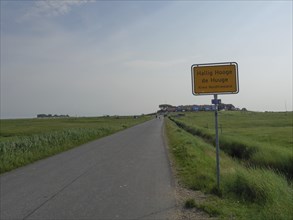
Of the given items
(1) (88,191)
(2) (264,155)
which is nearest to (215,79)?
(1) (88,191)

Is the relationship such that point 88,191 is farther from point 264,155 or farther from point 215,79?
point 264,155

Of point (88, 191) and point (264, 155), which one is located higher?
point (88, 191)

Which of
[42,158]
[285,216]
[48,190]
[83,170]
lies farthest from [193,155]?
[285,216]

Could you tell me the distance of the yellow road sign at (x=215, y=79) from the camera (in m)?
9.20

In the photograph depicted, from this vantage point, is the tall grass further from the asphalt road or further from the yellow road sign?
the yellow road sign

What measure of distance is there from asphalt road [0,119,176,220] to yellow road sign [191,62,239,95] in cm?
271

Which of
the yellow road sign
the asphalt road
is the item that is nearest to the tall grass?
the asphalt road

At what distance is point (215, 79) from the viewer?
30.5ft

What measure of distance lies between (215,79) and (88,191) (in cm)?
433

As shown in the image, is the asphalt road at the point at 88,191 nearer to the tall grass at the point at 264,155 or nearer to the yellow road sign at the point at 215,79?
the yellow road sign at the point at 215,79

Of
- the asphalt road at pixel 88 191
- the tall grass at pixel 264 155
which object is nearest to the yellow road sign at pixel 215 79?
the asphalt road at pixel 88 191

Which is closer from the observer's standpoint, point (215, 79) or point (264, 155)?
point (215, 79)

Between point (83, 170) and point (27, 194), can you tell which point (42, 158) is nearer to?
point (83, 170)

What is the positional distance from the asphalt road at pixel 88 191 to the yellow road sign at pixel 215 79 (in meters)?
2.71
